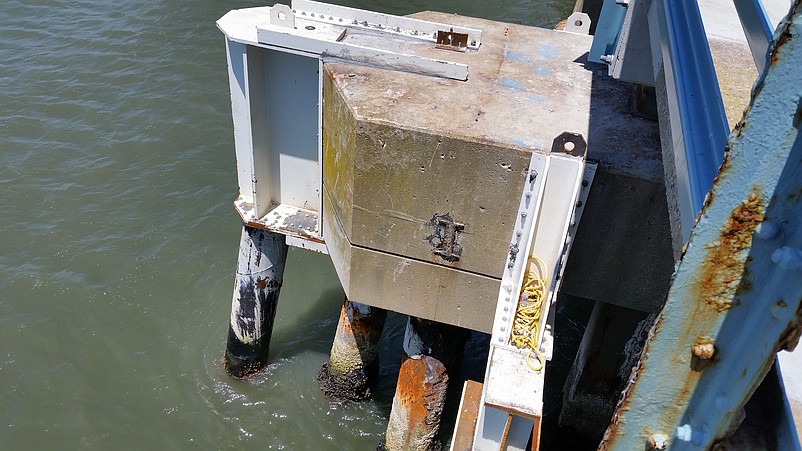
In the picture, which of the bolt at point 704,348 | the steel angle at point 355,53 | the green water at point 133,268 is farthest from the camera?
the green water at point 133,268

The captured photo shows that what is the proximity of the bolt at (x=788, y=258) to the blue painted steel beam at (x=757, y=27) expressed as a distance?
766 millimetres

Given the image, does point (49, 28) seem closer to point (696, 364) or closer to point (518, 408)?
point (518, 408)

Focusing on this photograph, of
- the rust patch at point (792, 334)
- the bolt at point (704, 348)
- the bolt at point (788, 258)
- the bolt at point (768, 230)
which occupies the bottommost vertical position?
the bolt at point (704, 348)

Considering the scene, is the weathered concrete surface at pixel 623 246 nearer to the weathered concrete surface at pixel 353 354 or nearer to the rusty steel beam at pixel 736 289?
→ the weathered concrete surface at pixel 353 354

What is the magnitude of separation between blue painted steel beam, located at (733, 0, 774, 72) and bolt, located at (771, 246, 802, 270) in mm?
766

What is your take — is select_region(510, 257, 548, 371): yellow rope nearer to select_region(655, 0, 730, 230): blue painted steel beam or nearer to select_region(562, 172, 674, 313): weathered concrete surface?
select_region(562, 172, 674, 313): weathered concrete surface

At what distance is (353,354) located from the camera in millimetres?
8133

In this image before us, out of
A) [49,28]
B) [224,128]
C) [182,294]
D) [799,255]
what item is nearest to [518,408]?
[799,255]

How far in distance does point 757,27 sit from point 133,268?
9.76m

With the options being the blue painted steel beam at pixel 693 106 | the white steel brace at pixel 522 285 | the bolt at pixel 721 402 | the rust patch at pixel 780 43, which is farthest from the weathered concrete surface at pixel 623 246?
the rust patch at pixel 780 43

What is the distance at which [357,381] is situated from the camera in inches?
334

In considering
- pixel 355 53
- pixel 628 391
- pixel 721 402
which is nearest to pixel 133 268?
pixel 355 53

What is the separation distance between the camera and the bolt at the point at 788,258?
56.9 inches

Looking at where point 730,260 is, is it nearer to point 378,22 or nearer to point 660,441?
point 660,441
